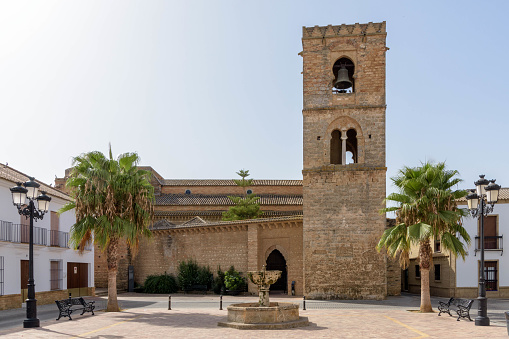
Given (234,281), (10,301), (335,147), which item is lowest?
(234,281)

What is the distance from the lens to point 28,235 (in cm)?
2408

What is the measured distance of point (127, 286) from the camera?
1467 inches

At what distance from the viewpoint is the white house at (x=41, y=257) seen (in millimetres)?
22391

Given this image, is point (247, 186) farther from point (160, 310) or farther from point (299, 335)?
point (299, 335)

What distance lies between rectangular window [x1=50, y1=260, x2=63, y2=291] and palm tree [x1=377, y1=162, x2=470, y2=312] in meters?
17.0

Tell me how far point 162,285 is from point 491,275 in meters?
20.1

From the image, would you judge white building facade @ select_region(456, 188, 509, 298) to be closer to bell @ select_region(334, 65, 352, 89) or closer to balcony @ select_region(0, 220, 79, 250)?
bell @ select_region(334, 65, 352, 89)

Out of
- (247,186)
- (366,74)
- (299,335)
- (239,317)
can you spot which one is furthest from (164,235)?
(299,335)

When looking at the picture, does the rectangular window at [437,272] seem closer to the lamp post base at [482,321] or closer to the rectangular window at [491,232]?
the rectangular window at [491,232]

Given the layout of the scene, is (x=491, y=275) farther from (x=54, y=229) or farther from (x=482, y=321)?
(x=54, y=229)

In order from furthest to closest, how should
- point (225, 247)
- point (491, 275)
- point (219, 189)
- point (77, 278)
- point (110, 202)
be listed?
point (219, 189) → point (225, 247) → point (77, 278) → point (491, 275) → point (110, 202)

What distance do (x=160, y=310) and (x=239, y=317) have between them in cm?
735

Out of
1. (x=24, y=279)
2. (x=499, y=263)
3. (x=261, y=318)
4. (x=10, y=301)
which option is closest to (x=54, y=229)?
(x=24, y=279)

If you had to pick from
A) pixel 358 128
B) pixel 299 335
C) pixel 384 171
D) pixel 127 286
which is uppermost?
pixel 358 128
